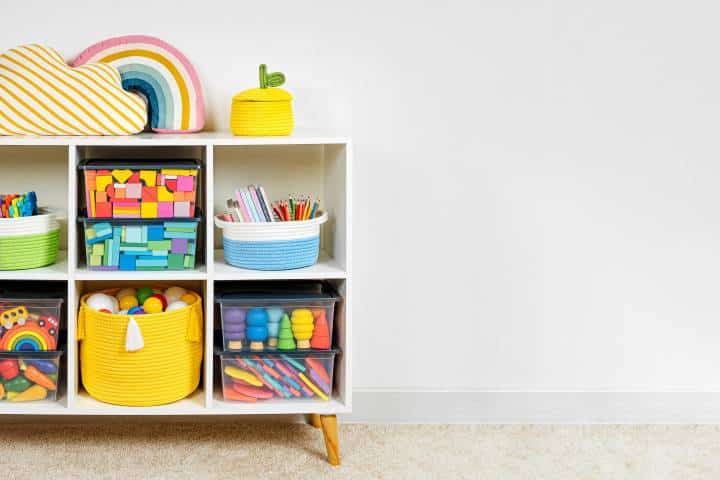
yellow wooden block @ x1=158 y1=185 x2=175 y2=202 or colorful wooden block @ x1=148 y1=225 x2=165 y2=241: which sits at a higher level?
yellow wooden block @ x1=158 y1=185 x2=175 y2=202

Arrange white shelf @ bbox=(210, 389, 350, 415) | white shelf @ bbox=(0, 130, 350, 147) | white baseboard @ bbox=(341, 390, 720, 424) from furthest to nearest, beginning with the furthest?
white baseboard @ bbox=(341, 390, 720, 424) → white shelf @ bbox=(210, 389, 350, 415) → white shelf @ bbox=(0, 130, 350, 147)

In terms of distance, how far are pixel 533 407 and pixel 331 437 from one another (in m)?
0.63

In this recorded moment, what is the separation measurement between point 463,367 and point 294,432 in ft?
1.64

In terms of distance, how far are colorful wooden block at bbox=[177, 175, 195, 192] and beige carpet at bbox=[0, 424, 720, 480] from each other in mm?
669

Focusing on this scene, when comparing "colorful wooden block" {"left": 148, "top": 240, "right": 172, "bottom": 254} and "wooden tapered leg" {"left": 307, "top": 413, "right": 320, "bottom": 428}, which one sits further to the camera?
"wooden tapered leg" {"left": 307, "top": 413, "right": 320, "bottom": 428}

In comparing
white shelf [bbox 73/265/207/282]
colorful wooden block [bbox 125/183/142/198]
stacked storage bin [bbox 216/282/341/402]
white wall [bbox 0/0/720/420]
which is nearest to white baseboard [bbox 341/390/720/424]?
white wall [bbox 0/0/720/420]

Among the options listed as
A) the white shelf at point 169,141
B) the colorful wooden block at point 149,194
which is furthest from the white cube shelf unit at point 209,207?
the colorful wooden block at point 149,194

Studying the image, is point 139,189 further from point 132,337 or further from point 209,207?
point 132,337

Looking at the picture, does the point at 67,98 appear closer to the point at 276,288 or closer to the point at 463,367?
the point at 276,288

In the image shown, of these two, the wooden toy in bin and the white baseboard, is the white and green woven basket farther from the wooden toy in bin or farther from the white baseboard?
the white baseboard

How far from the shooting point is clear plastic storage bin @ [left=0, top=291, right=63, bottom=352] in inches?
81.7

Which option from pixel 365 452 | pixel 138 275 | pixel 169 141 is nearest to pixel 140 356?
pixel 138 275

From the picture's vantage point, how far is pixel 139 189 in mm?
2043

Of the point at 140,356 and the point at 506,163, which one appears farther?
the point at 506,163
